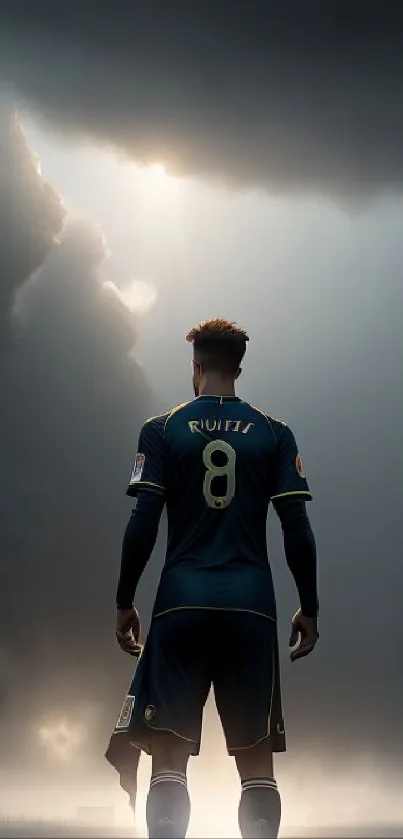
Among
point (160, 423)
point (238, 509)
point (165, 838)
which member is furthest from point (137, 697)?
point (160, 423)

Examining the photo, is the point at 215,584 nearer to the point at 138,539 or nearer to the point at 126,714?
the point at 138,539

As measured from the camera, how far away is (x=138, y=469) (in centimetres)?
338

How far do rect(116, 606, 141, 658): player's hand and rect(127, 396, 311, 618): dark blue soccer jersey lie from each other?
0.49 ft

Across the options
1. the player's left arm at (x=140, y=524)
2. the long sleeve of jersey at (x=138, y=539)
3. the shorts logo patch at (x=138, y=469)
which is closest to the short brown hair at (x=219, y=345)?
the player's left arm at (x=140, y=524)

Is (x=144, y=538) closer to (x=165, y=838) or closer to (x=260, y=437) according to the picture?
(x=260, y=437)

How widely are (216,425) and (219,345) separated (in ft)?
0.96

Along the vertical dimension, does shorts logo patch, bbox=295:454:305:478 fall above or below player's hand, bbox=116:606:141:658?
above

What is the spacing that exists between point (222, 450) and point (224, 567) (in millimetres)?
391

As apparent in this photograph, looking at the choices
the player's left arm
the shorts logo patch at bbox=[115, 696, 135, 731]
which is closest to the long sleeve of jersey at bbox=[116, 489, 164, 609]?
the player's left arm

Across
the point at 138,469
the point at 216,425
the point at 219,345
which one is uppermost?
the point at 219,345

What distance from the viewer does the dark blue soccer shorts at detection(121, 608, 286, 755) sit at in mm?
3143

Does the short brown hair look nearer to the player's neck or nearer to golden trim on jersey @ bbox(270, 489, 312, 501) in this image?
the player's neck

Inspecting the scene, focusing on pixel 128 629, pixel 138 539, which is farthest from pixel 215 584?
pixel 128 629

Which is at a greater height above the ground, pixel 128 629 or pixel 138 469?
pixel 138 469
